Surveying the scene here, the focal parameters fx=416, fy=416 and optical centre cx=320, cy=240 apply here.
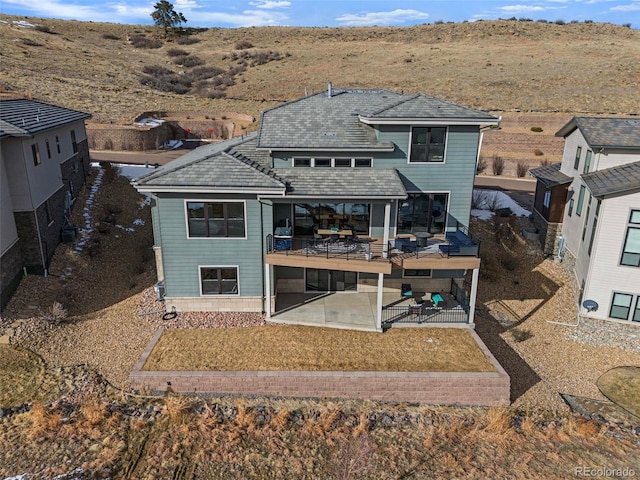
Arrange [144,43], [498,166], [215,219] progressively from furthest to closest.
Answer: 1. [144,43]
2. [498,166]
3. [215,219]

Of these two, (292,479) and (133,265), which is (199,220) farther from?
(292,479)

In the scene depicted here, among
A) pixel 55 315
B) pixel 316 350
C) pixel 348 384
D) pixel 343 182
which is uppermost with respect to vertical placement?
pixel 343 182

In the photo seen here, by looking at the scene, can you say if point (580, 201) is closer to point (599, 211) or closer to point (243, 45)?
point (599, 211)

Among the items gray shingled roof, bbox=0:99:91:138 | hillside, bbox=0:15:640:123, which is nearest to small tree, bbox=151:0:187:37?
hillside, bbox=0:15:640:123

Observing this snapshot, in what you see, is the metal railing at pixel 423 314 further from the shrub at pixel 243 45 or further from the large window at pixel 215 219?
the shrub at pixel 243 45

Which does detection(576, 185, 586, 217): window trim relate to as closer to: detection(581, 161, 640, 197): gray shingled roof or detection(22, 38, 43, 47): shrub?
detection(581, 161, 640, 197): gray shingled roof

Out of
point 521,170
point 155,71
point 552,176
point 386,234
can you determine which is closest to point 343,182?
point 386,234

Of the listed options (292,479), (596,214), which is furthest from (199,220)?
(596,214)

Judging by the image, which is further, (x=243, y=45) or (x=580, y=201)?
(x=243, y=45)
